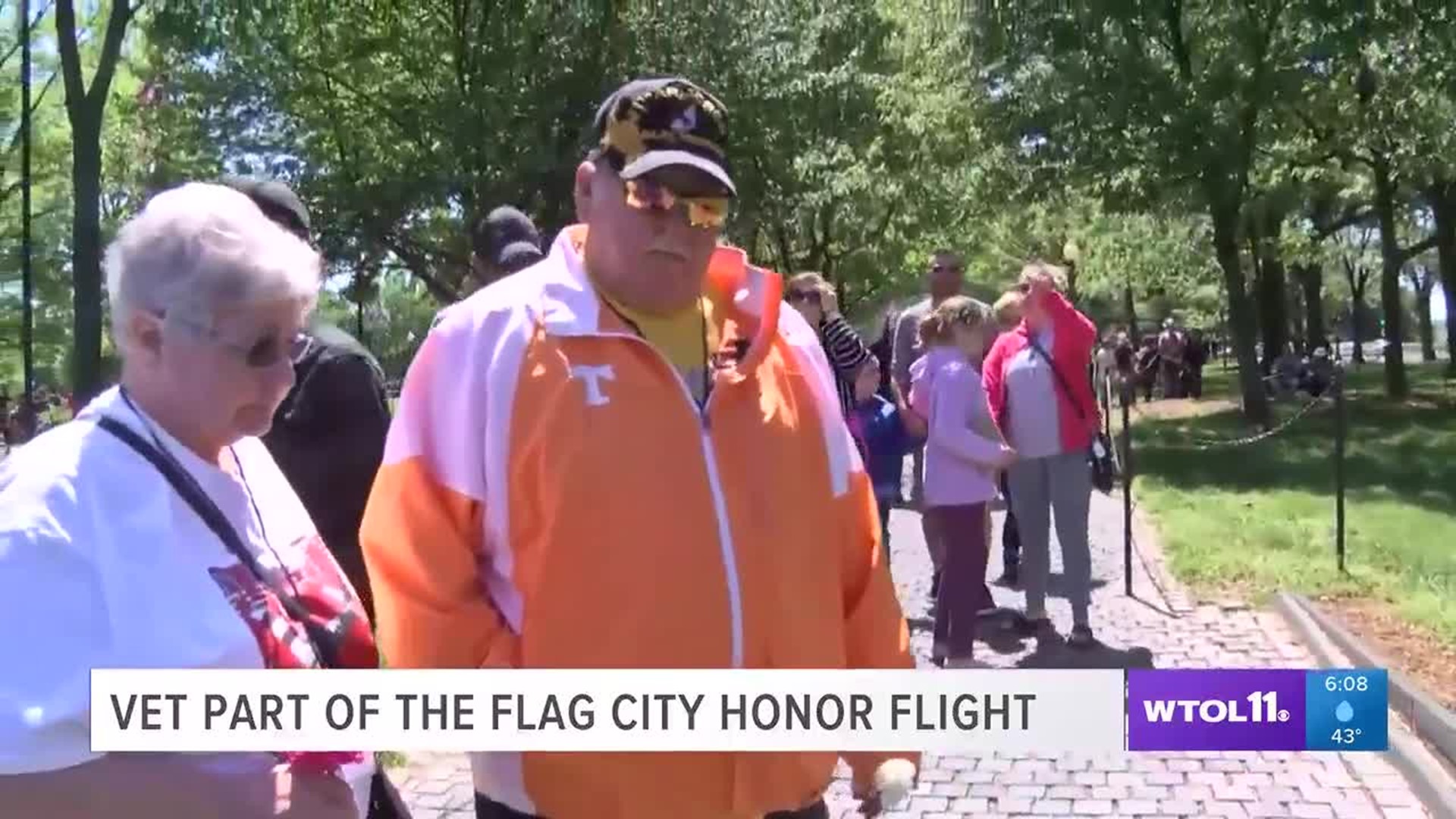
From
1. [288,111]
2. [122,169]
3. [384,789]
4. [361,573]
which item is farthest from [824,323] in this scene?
[122,169]

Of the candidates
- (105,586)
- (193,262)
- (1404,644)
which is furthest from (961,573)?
(105,586)

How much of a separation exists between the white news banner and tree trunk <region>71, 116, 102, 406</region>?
47.1ft

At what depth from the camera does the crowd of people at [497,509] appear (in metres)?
1.66

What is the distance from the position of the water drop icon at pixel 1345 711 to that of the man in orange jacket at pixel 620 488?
1.55 metres

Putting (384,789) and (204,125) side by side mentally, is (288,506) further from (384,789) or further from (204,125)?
(204,125)

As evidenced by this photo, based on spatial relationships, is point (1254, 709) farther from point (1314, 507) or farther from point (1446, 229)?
point (1446, 229)

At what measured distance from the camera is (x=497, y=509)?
7.40 feet

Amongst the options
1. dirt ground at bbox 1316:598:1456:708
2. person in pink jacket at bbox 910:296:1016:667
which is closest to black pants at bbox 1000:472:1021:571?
dirt ground at bbox 1316:598:1456:708

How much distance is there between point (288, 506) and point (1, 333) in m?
34.4

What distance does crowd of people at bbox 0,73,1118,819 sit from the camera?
166cm

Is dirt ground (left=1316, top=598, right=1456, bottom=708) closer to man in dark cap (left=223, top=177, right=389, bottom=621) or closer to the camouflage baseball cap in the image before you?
man in dark cap (left=223, top=177, right=389, bottom=621)

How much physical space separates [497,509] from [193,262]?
620mm

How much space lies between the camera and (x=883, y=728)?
2.54 metres

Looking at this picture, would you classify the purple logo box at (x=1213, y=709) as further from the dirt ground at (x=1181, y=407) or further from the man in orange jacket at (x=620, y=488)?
the dirt ground at (x=1181, y=407)
